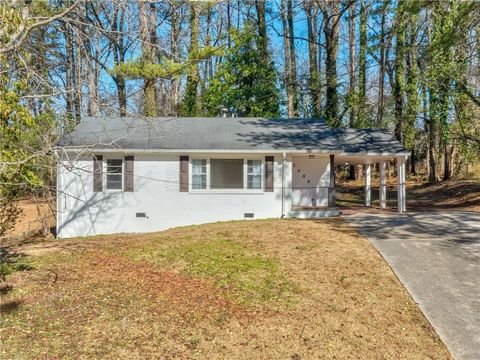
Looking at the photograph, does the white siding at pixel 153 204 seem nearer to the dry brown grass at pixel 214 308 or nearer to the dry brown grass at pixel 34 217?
the dry brown grass at pixel 34 217

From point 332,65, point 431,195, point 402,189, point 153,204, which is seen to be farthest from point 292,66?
point 153,204

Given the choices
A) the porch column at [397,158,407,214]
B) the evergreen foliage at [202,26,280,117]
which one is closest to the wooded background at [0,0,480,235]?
the evergreen foliage at [202,26,280,117]

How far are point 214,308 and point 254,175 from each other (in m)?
7.72

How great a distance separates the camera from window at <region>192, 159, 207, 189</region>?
12414mm

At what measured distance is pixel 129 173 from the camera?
12.1 meters

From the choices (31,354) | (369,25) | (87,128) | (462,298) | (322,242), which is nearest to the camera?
(31,354)

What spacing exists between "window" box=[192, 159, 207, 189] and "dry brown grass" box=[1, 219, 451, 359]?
454 centimetres

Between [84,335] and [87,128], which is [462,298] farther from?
[87,128]

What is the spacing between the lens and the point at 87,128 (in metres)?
13.5

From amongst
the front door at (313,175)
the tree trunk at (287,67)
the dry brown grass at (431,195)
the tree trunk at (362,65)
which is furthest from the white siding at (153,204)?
the tree trunk at (362,65)

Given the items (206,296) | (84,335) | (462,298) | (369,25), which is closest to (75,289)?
(84,335)

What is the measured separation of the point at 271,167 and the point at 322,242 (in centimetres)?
479

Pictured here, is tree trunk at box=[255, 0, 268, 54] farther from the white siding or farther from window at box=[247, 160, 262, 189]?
the white siding

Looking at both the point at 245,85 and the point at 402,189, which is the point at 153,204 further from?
the point at 245,85
